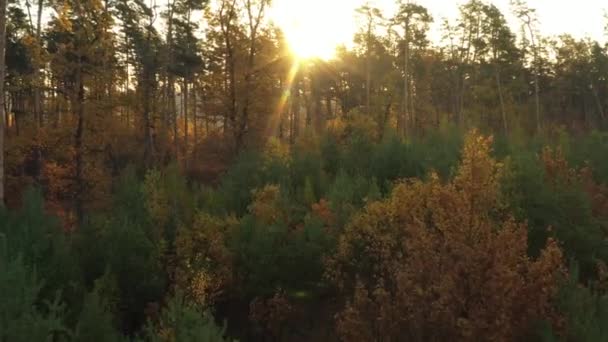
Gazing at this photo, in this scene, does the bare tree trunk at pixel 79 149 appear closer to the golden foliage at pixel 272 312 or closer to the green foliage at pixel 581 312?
the golden foliage at pixel 272 312

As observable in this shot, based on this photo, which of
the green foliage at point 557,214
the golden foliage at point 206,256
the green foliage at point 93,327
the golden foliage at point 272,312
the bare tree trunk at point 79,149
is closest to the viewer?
the green foliage at point 93,327

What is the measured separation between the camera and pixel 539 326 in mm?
9742

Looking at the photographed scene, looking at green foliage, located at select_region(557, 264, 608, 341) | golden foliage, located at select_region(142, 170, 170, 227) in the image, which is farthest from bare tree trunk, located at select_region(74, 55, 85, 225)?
green foliage, located at select_region(557, 264, 608, 341)

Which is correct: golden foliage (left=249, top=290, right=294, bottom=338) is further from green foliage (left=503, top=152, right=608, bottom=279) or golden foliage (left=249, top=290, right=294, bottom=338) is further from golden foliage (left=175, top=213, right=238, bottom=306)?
green foliage (left=503, top=152, right=608, bottom=279)

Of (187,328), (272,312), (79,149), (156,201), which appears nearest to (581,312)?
(187,328)

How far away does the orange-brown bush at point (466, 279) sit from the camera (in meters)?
9.30

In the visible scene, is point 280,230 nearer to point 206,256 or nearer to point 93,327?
point 206,256

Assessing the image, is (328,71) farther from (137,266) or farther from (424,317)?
(424,317)

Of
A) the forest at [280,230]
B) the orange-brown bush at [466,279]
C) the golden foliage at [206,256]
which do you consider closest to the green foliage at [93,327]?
the forest at [280,230]

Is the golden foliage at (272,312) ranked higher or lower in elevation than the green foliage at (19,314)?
lower

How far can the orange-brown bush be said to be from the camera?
9305 millimetres

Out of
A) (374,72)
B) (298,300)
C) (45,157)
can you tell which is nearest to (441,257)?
(298,300)

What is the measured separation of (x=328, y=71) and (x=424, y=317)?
39802mm

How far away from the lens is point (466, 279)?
31.4 feet
